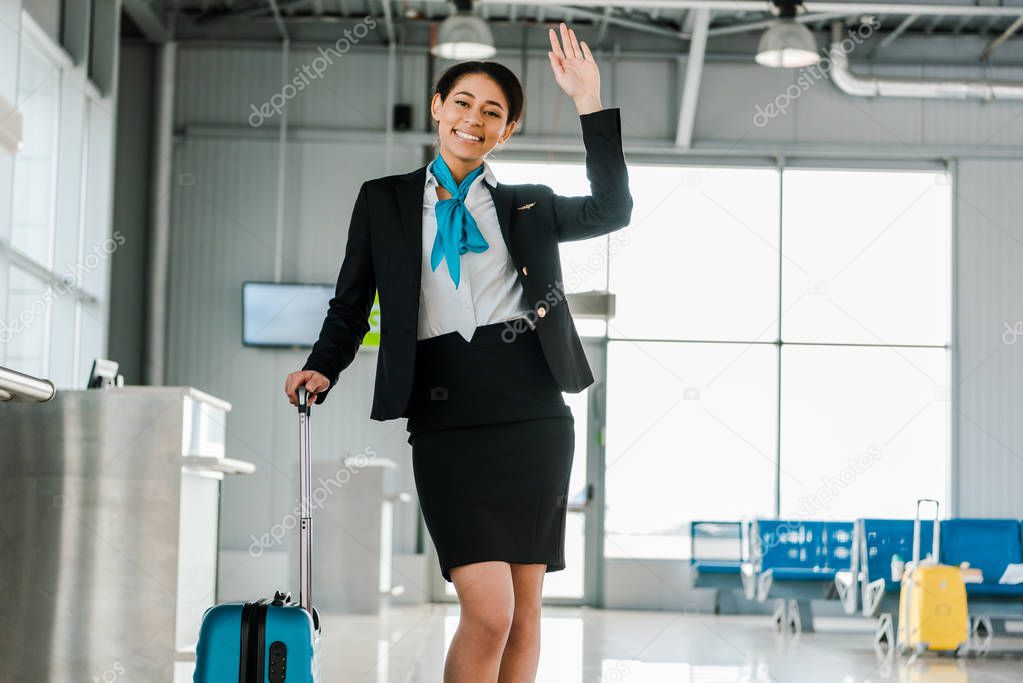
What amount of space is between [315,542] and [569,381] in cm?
695

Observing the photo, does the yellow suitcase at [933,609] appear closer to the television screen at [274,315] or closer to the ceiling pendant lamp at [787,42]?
the ceiling pendant lamp at [787,42]

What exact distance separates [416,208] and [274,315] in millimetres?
8309

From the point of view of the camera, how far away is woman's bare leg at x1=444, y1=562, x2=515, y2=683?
2.04 m

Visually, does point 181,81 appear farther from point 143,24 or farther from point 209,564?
point 209,564

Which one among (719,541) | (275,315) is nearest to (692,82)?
(719,541)

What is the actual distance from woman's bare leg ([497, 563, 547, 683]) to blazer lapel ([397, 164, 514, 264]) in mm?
572

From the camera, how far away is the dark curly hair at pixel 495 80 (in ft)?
7.41

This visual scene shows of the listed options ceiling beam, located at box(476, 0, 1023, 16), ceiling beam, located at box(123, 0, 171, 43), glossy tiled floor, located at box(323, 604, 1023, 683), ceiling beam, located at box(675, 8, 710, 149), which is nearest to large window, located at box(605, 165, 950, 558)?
ceiling beam, located at box(675, 8, 710, 149)

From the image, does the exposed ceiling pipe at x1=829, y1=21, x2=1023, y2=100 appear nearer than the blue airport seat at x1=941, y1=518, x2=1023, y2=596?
No

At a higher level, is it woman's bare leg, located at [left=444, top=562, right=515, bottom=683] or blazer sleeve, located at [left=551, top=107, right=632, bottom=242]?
blazer sleeve, located at [left=551, top=107, right=632, bottom=242]

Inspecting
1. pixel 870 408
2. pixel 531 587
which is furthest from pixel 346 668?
pixel 870 408

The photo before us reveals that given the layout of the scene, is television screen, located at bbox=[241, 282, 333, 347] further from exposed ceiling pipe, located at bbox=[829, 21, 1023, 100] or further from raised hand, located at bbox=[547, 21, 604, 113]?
raised hand, located at bbox=[547, 21, 604, 113]

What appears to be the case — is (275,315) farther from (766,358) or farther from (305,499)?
(305,499)

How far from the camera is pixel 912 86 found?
10445 millimetres
